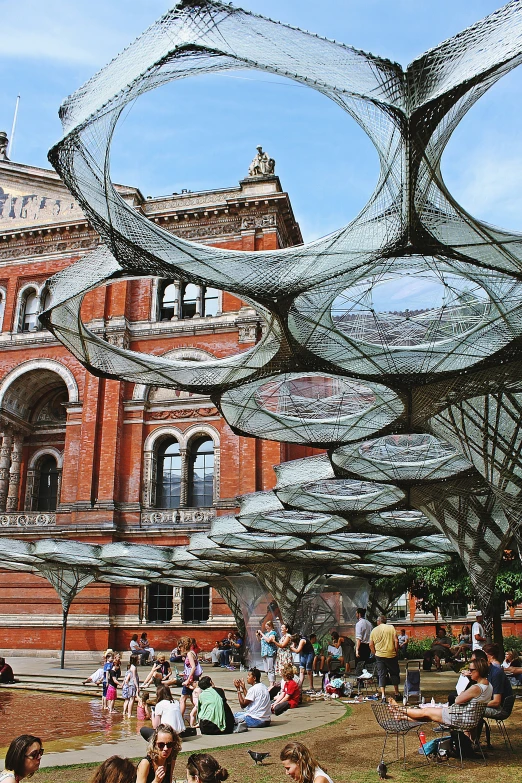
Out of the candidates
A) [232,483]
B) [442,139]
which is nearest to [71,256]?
[232,483]

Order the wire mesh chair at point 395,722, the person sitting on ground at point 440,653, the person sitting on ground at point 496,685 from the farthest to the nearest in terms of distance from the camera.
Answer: the person sitting on ground at point 440,653, the person sitting on ground at point 496,685, the wire mesh chair at point 395,722

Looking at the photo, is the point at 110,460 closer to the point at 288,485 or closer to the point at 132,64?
the point at 288,485

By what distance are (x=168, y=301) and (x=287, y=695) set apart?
80.4 feet

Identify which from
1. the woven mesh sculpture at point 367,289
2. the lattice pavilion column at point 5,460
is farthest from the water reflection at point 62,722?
the lattice pavilion column at point 5,460

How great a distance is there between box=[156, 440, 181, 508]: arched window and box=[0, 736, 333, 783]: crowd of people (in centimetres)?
2672

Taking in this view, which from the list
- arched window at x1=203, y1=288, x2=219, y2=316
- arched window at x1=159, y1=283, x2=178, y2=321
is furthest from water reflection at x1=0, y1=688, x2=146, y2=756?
arched window at x1=159, y1=283, x2=178, y2=321

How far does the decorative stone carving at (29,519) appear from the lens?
31.5 meters

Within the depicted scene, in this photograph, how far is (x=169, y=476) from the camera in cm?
3241

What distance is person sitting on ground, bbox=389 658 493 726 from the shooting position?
26.0 feet

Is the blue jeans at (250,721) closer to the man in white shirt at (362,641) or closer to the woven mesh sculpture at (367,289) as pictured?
the woven mesh sculpture at (367,289)

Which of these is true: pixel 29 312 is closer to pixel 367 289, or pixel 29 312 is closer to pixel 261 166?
pixel 261 166

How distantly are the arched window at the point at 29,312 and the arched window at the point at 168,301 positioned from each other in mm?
5980

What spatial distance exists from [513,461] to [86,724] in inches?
334

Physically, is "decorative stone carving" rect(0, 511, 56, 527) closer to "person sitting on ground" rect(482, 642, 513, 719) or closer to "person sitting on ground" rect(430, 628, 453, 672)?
"person sitting on ground" rect(430, 628, 453, 672)
